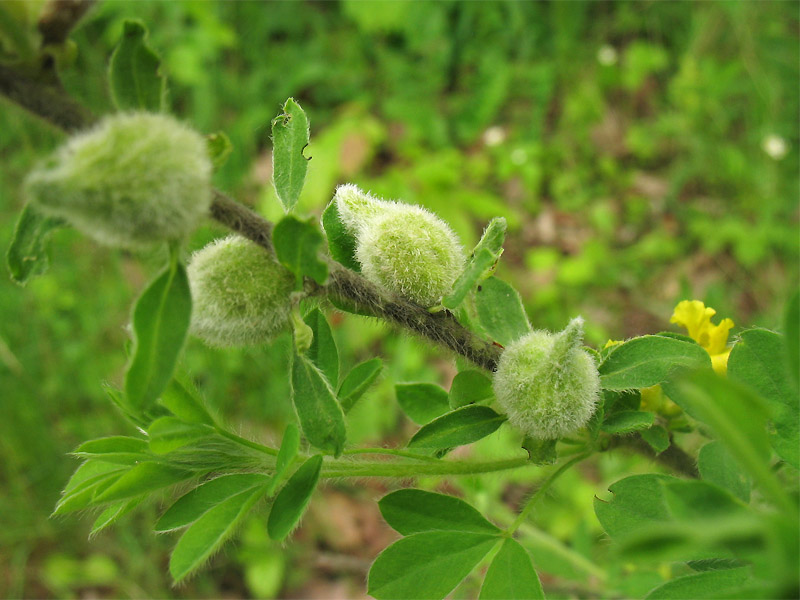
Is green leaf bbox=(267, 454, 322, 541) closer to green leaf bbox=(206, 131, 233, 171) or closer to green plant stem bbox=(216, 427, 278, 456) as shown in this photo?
green plant stem bbox=(216, 427, 278, 456)

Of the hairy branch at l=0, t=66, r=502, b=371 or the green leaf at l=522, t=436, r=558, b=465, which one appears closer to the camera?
the hairy branch at l=0, t=66, r=502, b=371

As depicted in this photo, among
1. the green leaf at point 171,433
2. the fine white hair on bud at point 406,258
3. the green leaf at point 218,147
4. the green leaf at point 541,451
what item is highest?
the fine white hair on bud at point 406,258

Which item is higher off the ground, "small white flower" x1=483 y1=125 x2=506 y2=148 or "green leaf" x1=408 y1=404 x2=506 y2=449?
"small white flower" x1=483 y1=125 x2=506 y2=148

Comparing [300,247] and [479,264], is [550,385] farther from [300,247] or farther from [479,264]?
[300,247]

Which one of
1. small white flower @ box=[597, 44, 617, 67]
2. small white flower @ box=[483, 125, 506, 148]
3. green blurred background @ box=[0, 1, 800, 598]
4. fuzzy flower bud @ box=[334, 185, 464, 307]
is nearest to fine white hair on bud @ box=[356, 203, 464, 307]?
fuzzy flower bud @ box=[334, 185, 464, 307]

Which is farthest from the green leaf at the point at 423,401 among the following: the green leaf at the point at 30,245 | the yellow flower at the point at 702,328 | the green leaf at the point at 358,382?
the green leaf at the point at 30,245

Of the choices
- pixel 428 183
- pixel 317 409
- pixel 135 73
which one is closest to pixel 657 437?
pixel 317 409

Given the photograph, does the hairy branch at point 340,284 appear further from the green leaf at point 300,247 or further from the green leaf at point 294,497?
the green leaf at point 294,497
